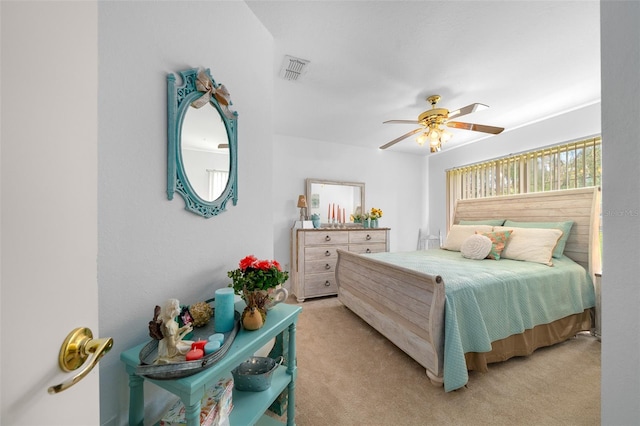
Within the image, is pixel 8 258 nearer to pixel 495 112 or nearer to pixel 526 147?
pixel 495 112

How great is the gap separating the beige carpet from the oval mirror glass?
1.44 metres

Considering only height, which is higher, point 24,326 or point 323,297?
point 24,326

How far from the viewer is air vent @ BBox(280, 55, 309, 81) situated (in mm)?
2059

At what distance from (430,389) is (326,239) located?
2225mm

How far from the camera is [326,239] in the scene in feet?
12.0

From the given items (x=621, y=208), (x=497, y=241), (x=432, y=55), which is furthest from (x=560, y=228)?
(x=621, y=208)

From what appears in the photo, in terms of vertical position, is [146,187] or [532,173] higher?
[532,173]

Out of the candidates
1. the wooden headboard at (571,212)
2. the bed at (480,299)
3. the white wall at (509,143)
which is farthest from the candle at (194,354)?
the white wall at (509,143)

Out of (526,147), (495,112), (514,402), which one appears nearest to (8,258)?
(514,402)

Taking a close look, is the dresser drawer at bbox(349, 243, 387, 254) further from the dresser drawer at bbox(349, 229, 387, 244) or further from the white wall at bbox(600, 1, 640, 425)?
the white wall at bbox(600, 1, 640, 425)

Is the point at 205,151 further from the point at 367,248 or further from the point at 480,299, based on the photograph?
the point at 367,248

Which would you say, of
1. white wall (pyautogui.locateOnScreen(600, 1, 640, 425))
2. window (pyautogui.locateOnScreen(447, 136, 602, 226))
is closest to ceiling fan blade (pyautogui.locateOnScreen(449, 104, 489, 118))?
white wall (pyautogui.locateOnScreen(600, 1, 640, 425))

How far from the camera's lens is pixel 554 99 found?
2779 mm

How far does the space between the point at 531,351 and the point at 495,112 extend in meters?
2.70
